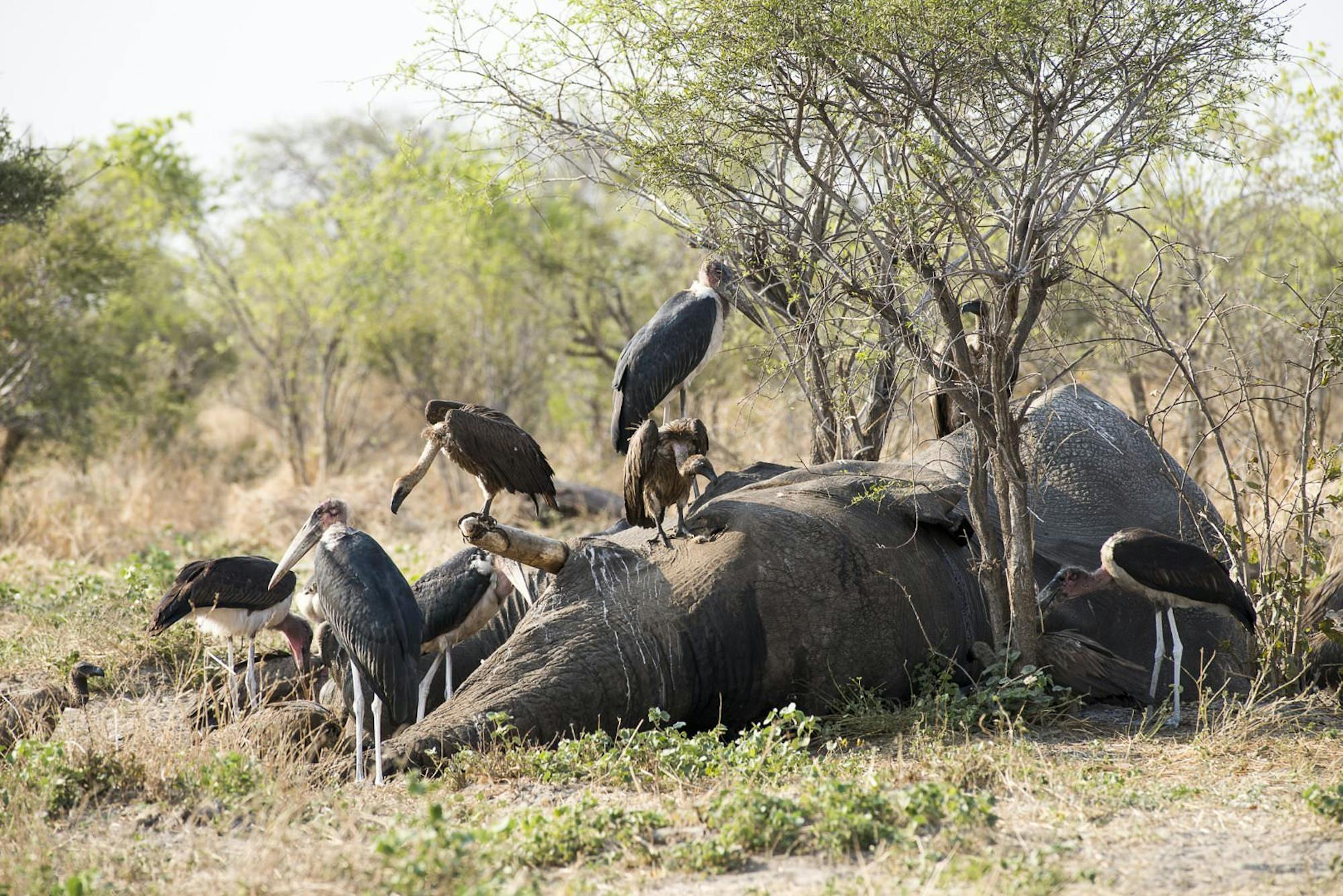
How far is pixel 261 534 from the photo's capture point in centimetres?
1352

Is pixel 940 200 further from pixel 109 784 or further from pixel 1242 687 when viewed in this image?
pixel 109 784

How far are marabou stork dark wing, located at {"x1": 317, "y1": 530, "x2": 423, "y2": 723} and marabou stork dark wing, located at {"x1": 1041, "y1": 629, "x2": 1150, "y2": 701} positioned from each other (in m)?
2.80

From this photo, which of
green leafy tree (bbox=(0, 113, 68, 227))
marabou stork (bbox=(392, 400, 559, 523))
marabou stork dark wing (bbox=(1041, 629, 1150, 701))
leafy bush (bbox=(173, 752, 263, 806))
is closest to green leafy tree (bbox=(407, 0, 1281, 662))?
marabou stork dark wing (bbox=(1041, 629, 1150, 701))

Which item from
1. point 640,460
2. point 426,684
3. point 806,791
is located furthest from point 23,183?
point 806,791

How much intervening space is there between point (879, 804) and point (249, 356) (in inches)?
664

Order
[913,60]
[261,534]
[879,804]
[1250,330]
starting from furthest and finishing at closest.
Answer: [261,534], [1250,330], [913,60], [879,804]

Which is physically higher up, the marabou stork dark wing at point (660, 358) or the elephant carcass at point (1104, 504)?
the marabou stork dark wing at point (660, 358)

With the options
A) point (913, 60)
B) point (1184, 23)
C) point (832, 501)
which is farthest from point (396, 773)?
point (1184, 23)

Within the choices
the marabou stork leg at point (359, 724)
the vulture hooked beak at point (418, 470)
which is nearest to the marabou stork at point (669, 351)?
the vulture hooked beak at point (418, 470)

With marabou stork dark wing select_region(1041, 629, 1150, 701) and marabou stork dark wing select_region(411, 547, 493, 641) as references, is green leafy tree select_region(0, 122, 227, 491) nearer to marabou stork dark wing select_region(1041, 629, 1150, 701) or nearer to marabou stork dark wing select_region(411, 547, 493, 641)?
marabou stork dark wing select_region(411, 547, 493, 641)

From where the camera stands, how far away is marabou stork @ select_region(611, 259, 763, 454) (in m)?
7.70

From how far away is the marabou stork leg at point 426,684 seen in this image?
644cm

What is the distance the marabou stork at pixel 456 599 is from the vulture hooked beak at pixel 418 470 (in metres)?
0.42

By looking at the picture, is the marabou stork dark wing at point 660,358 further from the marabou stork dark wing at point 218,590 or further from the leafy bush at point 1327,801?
the leafy bush at point 1327,801
